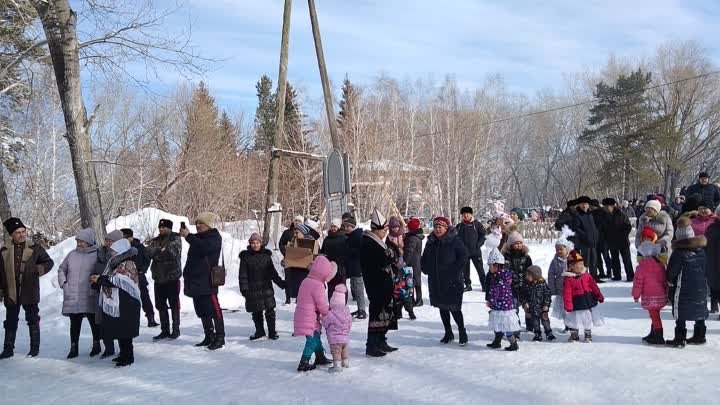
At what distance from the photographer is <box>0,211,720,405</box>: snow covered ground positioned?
5.53 metres

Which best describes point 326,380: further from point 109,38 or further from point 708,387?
point 109,38

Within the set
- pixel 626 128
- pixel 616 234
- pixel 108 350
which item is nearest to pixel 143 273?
pixel 108 350

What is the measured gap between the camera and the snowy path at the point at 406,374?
553 cm

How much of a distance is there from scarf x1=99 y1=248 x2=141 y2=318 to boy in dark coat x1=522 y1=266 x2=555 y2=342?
507 centimetres

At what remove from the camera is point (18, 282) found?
8109 millimetres

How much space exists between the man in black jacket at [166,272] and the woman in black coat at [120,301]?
1316mm

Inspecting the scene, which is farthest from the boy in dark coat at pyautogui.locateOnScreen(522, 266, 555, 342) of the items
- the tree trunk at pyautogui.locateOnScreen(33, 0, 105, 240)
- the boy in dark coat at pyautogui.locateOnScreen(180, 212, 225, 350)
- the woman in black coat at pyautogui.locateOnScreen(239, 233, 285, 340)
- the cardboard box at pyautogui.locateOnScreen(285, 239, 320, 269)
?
the tree trunk at pyautogui.locateOnScreen(33, 0, 105, 240)

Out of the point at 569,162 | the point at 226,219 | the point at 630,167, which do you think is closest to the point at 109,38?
the point at 226,219

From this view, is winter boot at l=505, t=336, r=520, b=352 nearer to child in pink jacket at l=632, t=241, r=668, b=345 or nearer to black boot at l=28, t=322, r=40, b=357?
child in pink jacket at l=632, t=241, r=668, b=345

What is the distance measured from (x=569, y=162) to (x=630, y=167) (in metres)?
17.6

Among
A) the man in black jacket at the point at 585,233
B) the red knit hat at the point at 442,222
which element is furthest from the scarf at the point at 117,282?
the man in black jacket at the point at 585,233

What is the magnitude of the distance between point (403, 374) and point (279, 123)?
8.96 metres

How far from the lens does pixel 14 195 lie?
28828mm

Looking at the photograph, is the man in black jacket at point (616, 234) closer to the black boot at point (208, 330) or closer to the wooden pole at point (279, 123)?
the wooden pole at point (279, 123)
